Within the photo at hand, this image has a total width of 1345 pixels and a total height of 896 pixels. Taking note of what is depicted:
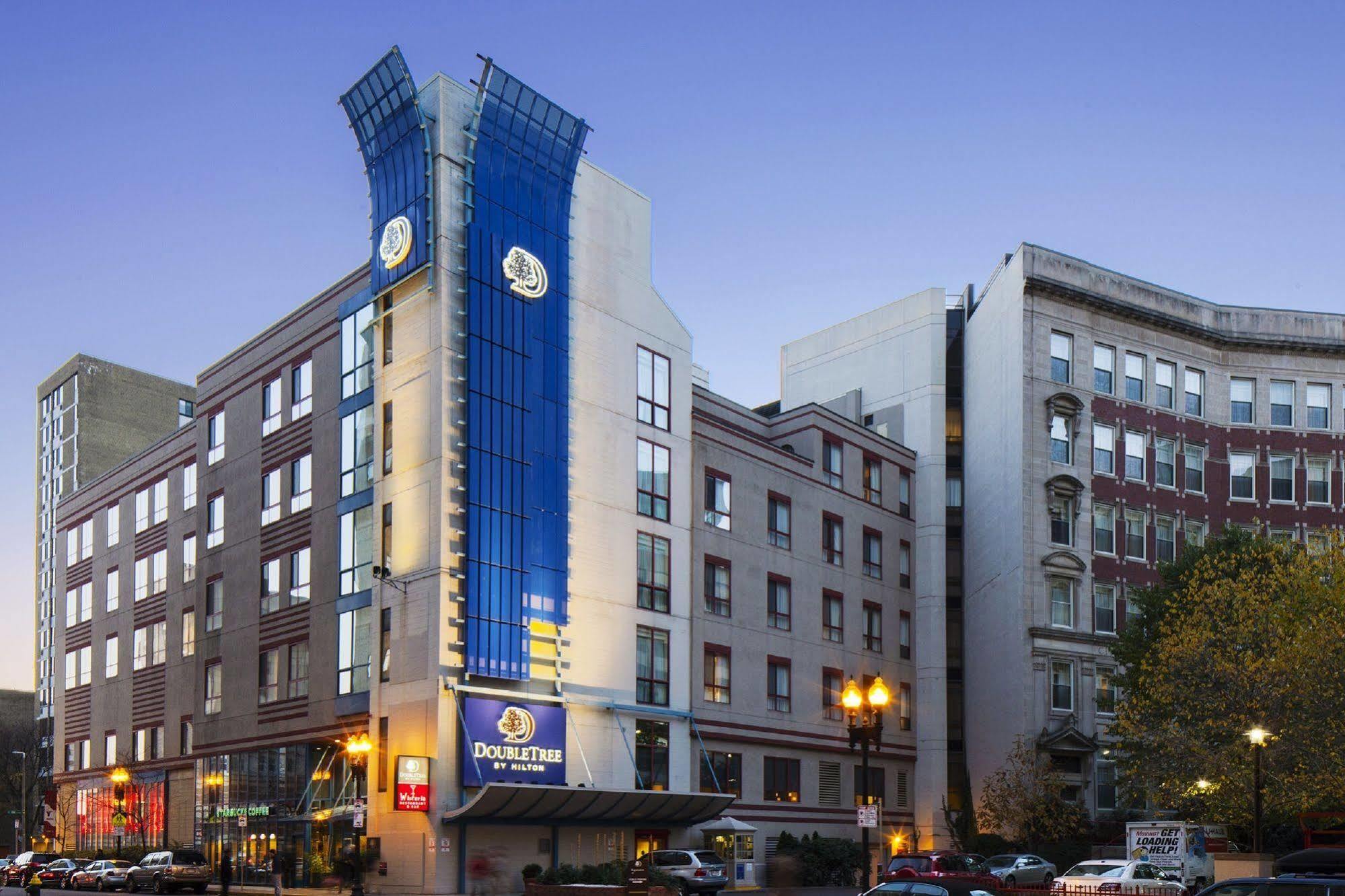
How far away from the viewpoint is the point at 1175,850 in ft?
154

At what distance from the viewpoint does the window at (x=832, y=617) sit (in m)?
64.9

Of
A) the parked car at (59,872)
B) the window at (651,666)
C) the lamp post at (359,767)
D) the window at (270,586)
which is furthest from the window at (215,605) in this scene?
the window at (651,666)

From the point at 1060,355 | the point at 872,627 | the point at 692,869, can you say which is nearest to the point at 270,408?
the point at 692,869

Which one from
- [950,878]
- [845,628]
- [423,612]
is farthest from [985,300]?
[950,878]

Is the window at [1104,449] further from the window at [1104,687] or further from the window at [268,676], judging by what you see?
the window at [268,676]

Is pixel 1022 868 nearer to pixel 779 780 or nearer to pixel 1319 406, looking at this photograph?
pixel 779 780

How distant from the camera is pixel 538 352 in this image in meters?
51.4

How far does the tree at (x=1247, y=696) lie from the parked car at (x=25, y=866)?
4650 centimetres

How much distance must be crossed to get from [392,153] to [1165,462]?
42.2 metres

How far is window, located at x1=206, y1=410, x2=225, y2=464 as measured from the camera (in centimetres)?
6291

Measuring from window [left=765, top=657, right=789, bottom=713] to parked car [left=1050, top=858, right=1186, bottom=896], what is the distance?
798 inches

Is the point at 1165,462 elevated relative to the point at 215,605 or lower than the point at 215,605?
elevated

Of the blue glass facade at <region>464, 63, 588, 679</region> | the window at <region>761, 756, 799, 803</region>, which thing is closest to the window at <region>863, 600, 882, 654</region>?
the window at <region>761, 756, 799, 803</region>

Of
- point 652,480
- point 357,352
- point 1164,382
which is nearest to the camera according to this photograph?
point 357,352
